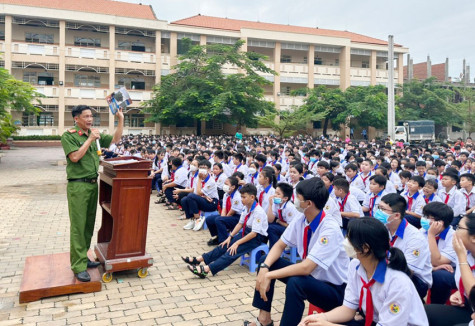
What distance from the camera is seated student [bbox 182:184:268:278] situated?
432 centimetres

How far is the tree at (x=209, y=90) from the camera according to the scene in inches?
947

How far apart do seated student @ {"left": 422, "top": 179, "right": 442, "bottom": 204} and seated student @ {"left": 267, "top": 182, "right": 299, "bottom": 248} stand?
1898 millimetres

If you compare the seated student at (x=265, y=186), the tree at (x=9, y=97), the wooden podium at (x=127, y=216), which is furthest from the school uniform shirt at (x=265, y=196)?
the tree at (x=9, y=97)

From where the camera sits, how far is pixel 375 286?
2350 mm

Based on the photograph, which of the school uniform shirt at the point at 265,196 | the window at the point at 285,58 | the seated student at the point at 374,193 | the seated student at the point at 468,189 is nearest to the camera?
the school uniform shirt at the point at 265,196

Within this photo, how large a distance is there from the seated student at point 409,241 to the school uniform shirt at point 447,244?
0.45 meters

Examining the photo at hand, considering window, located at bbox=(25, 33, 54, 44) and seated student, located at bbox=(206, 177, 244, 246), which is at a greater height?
window, located at bbox=(25, 33, 54, 44)

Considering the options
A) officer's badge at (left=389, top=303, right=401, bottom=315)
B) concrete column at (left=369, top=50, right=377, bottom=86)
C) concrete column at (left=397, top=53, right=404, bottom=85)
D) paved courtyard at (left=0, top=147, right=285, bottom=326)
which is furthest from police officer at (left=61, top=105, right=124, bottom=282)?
concrete column at (left=397, top=53, right=404, bottom=85)

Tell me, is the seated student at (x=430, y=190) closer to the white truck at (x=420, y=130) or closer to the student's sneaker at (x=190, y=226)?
the student's sneaker at (x=190, y=226)

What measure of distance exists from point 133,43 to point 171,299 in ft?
96.5

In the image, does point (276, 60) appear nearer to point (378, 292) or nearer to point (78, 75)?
point (78, 75)

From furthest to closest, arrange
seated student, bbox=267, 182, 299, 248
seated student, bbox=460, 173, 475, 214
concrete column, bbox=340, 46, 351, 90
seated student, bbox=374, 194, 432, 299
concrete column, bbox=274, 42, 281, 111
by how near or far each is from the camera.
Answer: concrete column, bbox=340, 46, 351, 90, concrete column, bbox=274, 42, 281, 111, seated student, bbox=460, 173, 475, 214, seated student, bbox=267, 182, 299, 248, seated student, bbox=374, 194, 432, 299

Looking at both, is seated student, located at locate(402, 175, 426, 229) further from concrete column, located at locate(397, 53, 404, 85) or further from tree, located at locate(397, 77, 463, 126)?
concrete column, located at locate(397, 53, 404, 85)

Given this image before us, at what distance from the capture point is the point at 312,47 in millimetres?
32281
